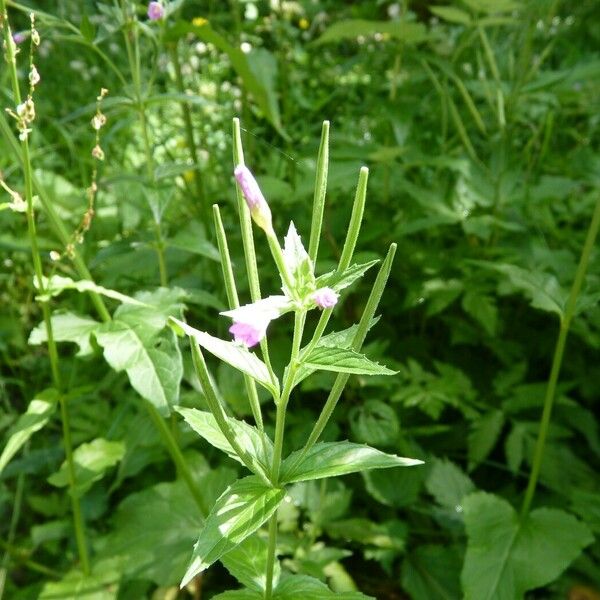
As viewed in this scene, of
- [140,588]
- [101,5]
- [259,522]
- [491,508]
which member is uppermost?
[101,5]

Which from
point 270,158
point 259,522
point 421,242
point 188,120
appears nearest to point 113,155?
point 270,158

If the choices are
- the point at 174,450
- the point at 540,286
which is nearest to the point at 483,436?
the point at 540,286

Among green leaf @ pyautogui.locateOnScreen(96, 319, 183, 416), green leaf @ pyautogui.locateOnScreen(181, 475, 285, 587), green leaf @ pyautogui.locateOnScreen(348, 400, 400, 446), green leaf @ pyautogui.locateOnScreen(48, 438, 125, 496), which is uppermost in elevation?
green leaf @ pyautogui.locateOnScreen(181, 475, 285, 587)

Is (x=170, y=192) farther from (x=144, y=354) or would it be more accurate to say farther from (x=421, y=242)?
(x=421, y=242)

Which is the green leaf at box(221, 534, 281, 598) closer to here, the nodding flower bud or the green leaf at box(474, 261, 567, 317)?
the nodding flower bud

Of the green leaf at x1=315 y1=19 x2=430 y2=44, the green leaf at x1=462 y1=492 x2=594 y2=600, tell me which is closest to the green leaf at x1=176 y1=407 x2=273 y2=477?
A: the green leaf at x1=462 y1=492 x2=594 y2=600

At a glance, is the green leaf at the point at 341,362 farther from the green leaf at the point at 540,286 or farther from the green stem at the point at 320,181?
the green leaf at the point at 540,286
